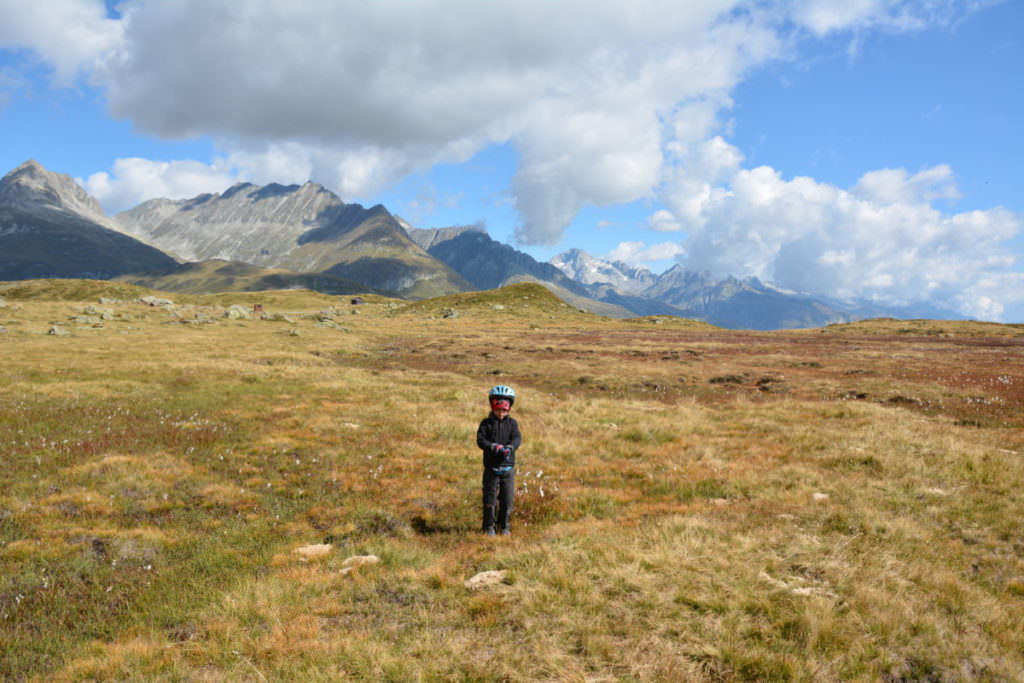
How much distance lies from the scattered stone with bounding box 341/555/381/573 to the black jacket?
293 centimetres

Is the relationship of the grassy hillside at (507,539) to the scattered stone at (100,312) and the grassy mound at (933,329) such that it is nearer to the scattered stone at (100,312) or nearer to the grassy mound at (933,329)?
the scattered stone at (100,312)

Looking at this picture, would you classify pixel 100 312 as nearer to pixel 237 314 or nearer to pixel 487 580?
pixel 237 314

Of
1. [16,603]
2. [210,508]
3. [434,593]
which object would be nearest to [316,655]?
[434,593]

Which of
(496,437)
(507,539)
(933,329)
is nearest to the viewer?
(507,539)

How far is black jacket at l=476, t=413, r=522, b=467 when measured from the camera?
1052cm

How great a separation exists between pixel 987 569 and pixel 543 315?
10168cm

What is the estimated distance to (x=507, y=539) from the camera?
1023 centimetres

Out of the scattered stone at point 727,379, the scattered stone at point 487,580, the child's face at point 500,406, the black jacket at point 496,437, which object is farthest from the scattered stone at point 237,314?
the scattered stone at point 487,580

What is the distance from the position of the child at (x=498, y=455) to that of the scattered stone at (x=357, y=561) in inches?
102

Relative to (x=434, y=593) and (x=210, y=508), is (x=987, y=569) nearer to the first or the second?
(x=434, y=593)

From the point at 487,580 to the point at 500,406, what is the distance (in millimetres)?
3570

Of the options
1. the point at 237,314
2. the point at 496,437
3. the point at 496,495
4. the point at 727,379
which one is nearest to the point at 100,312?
the point at 237,314

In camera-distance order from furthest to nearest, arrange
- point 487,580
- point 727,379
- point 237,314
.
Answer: point 237,314 < point 727,379 < point 487,580

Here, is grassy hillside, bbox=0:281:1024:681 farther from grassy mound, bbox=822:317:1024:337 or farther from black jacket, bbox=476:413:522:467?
grassy mound, bbox=822:317:1024:337
